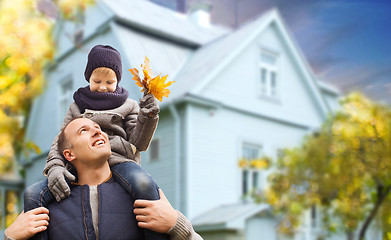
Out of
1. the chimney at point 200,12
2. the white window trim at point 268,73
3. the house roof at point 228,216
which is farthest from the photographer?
the chimney at point 200,12

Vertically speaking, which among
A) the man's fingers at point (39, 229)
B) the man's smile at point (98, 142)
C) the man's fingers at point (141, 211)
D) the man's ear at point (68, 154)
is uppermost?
the man's smile at point (98, 142)

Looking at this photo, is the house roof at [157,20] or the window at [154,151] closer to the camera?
the house roof at [157,20]

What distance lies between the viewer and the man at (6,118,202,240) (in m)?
1.79

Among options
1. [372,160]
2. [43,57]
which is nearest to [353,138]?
[372,160]

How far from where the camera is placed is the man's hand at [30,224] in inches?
69.7

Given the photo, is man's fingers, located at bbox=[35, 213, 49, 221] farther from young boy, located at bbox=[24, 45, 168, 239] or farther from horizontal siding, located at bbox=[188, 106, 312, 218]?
horizontal siding, located at bbox=[188, 106, 312, 218]

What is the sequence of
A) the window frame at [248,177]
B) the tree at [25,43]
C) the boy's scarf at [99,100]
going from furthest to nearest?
the window frame at [248,177]
the tree at [25,43]
the boy's scarf at [99,100]

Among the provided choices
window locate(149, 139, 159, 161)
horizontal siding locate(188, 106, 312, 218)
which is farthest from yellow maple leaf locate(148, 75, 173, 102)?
window locate(149, 139, 159, 161)

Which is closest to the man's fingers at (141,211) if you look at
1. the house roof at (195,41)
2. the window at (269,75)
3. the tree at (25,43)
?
the tree at (25,43)

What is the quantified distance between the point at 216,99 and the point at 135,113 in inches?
292

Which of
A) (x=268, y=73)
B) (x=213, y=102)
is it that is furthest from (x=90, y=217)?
(x=268, y=73)

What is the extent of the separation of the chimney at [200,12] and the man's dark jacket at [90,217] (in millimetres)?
9775

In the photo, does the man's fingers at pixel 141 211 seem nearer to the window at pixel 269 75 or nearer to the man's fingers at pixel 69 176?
the man's fingers at pixel 69 176

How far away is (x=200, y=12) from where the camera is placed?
450 inches
